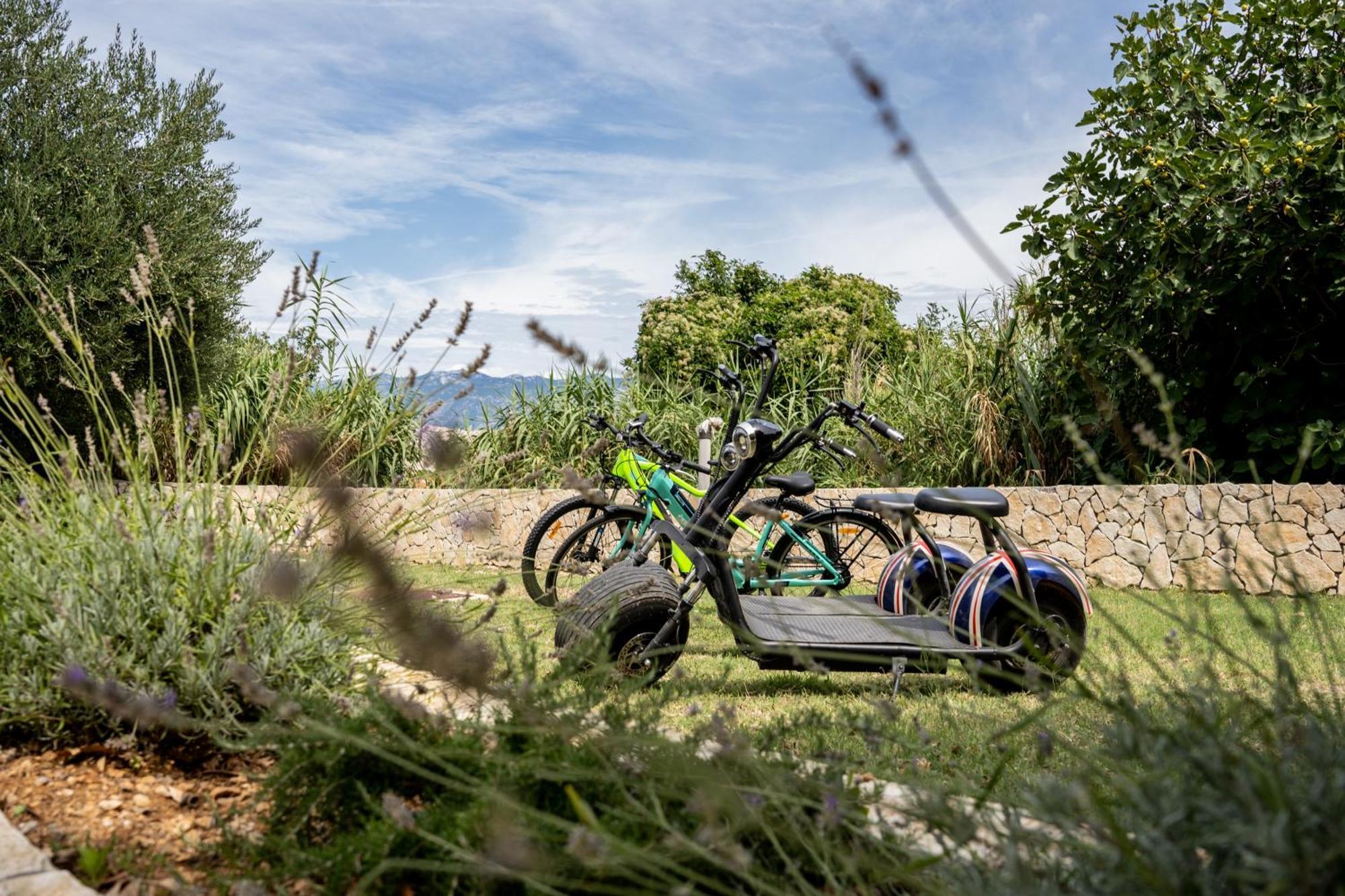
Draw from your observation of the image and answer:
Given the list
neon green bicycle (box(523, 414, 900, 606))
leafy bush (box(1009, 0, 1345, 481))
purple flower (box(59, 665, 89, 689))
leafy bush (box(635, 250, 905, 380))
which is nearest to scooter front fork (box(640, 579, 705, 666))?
neon green bicycle (box(523, 414, 900, 606))

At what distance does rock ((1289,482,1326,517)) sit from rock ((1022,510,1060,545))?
167 cm

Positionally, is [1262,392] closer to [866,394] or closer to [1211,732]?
[866,394]

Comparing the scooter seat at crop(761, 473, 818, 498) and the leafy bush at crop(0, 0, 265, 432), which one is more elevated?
the leafy bush at crop(0, 0, 265, 432)

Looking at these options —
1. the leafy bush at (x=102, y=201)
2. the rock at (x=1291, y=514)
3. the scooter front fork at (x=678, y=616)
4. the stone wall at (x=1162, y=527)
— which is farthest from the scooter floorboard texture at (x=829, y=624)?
the leafy bush at (x=102, y=201)

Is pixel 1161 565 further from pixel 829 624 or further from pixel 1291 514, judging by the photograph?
pixel 829 624

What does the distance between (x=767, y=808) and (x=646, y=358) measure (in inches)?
488

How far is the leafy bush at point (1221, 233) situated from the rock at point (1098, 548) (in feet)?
2.17

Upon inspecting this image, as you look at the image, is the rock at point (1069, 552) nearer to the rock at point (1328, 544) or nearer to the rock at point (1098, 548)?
the rock at point (1098, 548)

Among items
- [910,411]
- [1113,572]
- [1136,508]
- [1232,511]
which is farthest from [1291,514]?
[910,411]

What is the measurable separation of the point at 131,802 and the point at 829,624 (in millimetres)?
2788

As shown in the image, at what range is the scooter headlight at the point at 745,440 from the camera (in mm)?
3785

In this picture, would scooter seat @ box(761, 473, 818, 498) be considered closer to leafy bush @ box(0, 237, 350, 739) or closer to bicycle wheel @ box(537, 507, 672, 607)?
bicycle wheel @ box(537, 507, 672, 607)

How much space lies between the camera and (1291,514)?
25.3ft

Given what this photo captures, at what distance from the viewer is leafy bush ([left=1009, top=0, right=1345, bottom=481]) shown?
7340 millimetres
